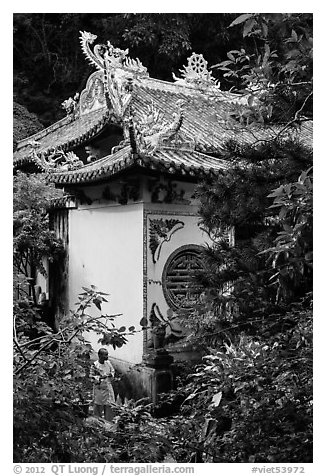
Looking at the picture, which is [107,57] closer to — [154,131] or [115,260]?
[154,131]

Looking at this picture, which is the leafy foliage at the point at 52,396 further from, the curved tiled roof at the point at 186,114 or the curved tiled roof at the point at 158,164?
the curved tiled roof at the point at 186,114

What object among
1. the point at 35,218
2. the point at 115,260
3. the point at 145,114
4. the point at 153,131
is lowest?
the point at 115,260

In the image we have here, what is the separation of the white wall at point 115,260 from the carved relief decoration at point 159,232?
102mm

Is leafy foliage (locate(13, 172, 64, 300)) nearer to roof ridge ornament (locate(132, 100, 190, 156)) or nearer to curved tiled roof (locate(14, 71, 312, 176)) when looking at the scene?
curved tiled roof (locate(14, 71, 312, 176))

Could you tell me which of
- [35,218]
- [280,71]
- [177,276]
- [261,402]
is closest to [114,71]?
[35,218]

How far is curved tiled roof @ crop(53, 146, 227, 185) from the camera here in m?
5.02

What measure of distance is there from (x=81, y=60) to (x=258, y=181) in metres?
11.5

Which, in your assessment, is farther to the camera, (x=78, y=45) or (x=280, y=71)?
(x=78, y=45)

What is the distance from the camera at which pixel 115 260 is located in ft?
19.4

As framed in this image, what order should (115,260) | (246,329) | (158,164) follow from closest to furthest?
1. (246,329)
2. (158,164)
3. (115,260)

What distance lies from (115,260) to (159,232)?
641 millimetres

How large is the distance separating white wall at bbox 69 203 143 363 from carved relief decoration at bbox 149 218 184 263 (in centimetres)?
10

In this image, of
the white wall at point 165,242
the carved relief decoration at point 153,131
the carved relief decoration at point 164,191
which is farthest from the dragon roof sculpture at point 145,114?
the white wall at point 165,242

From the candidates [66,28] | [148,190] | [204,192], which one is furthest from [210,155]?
[66,28]
